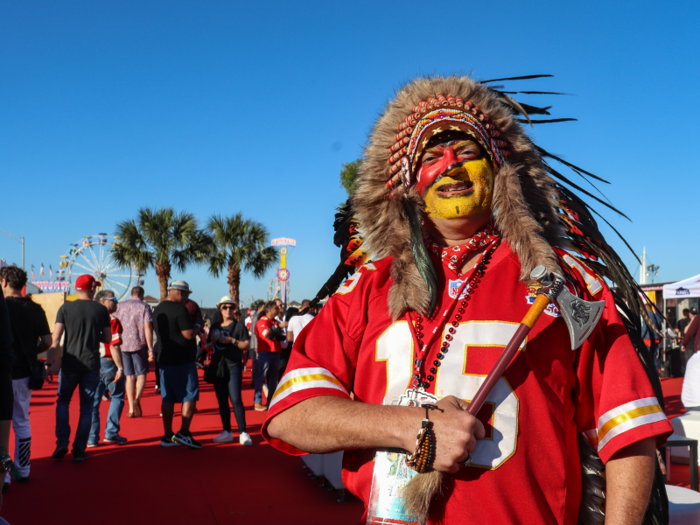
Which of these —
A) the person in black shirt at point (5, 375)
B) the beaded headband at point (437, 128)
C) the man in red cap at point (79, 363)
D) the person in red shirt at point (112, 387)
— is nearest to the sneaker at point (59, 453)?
the man in red cap at point (79, 363)

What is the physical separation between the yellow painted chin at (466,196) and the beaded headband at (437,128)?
0.08 m

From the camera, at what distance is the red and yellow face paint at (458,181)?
1.69 m

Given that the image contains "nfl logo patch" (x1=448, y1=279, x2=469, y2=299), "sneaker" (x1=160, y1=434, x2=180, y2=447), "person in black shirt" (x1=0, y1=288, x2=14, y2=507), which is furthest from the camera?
"sneaker" (x1=160, y1=434, x2=180, y2=447)

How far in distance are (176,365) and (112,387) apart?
1.17m

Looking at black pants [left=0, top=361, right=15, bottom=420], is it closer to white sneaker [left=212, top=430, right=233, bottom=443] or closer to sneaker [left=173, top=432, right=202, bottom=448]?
sneaker [left=173, top=432, right=202, bottom=448]

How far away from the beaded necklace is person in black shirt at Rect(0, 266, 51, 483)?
4544mm

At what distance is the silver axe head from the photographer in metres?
1.39

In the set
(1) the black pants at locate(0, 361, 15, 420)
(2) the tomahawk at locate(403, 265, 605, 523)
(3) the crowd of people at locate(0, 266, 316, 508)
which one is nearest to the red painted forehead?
(2) the tomahawk at locate(403, 265, 605, 523)

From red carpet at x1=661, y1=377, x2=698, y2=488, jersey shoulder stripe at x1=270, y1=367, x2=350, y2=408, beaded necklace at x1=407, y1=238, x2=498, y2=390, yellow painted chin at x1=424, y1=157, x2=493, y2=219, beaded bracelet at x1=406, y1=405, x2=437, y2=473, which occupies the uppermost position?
yellow painted chin at x1=424, y1=157, x2=493, y2=219

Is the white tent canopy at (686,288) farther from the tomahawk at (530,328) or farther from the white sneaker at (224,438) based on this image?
the tomahawk at (530,328)

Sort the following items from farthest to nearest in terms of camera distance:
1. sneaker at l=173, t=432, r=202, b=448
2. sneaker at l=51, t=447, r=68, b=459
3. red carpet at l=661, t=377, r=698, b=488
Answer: sneaker at l=173, t=432, r=202, b=448 → sneaker at l=51, t=447, r=68, b=459 → red carpet at l=661, t=377, r=698, b=488

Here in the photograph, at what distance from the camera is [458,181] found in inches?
67.3

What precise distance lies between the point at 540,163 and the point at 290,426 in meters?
1.21

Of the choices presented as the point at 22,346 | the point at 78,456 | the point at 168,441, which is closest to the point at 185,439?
the point at 168,441
